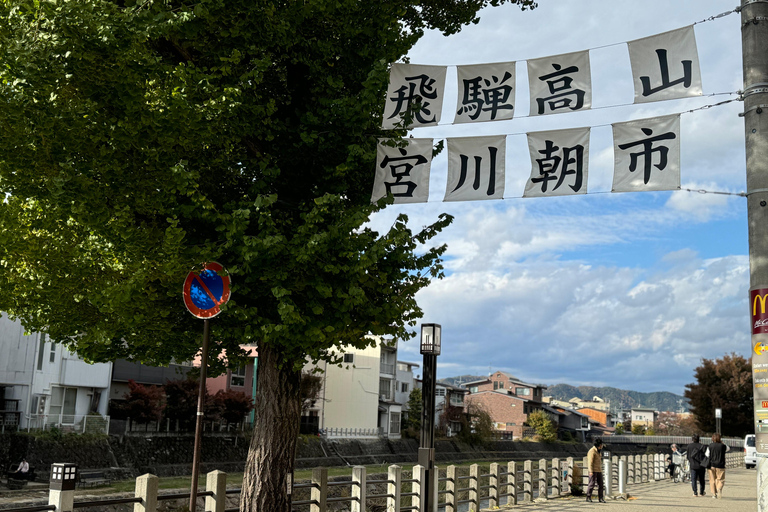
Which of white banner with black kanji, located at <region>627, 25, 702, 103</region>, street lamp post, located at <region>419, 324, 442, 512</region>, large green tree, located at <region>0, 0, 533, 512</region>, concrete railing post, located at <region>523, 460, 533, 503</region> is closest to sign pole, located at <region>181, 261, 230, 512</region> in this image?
large green tree, located at <region>0, 0, 533, 512</region>

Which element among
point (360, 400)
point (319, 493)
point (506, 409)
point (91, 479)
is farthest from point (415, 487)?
point (506, 409)

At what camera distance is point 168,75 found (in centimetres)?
798

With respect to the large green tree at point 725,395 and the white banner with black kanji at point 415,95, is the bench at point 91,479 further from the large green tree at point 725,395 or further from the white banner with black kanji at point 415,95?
the large green tree at point 725,395

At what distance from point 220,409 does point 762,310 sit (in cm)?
3661

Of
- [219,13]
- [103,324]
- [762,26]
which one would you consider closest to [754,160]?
[762,26]

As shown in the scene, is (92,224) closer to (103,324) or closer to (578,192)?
(103,324)

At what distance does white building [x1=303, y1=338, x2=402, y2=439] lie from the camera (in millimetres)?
53562

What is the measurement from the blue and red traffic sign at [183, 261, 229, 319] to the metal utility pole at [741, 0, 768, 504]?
5619 mm

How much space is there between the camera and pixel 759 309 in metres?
6.45

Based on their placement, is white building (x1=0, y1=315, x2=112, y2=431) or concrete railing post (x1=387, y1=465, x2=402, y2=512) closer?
concrete railing post (x1=387, y1=465, x2=402, y2=512)

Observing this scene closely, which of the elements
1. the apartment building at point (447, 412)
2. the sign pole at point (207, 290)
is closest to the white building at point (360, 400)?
the apartment building at point (447, 412)

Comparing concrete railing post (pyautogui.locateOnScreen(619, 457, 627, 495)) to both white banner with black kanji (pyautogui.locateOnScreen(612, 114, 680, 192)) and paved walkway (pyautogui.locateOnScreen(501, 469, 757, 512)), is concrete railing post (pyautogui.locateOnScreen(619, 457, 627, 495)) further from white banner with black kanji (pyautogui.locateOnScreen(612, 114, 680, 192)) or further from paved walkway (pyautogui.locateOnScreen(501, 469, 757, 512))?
white banner with black kanji (pyautogui.locateOnScreen(612, 114, 680, 192))

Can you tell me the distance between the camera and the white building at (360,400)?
53562 mm

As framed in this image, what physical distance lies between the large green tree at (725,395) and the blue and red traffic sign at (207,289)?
59985 mm
